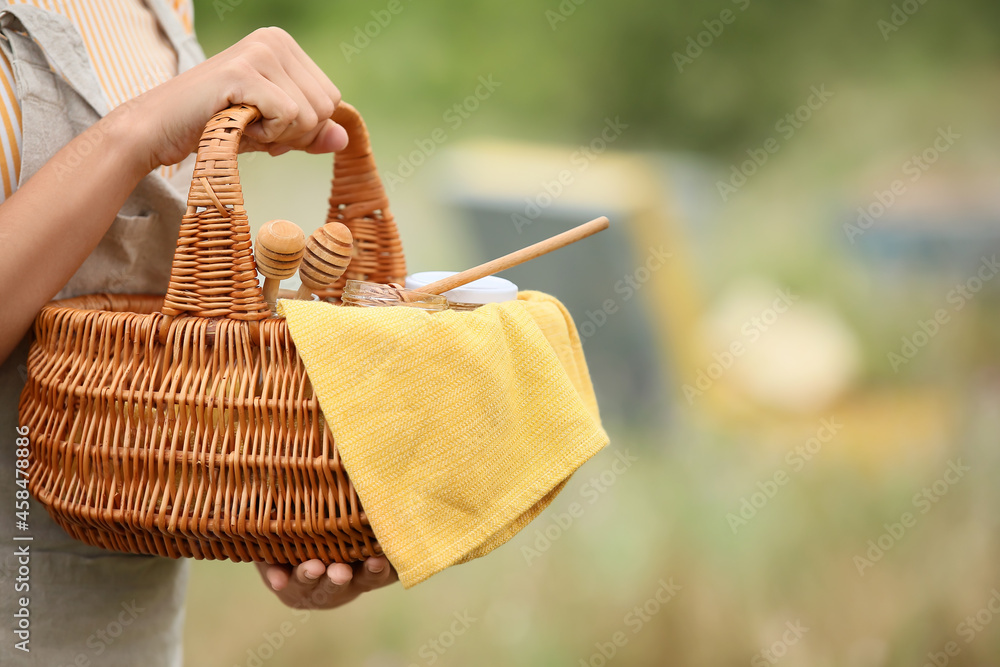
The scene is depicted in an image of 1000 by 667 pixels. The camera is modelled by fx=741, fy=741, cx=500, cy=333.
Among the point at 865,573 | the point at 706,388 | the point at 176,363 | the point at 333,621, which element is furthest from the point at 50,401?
the point at 865,573

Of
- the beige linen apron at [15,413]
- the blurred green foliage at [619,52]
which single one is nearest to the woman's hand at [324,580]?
the beige linen apron at [15,413]

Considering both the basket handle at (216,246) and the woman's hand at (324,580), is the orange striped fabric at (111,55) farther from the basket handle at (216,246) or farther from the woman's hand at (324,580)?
the woman's hand at (324,580)

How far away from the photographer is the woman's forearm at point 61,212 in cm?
48

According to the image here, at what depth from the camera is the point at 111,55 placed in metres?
0.66

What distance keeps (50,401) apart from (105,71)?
314 mm

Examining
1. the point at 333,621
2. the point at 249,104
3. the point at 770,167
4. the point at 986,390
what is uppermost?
the point at 249,104

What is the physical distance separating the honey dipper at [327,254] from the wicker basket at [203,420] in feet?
0.20

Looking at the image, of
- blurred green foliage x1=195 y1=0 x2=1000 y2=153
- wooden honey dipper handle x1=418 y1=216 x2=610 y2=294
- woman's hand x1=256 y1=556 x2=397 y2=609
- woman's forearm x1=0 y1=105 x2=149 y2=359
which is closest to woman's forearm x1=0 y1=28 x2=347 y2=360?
woman's forearm x1=0 y1=105 x2=149 y2=359

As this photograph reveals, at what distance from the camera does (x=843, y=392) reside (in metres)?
1.50

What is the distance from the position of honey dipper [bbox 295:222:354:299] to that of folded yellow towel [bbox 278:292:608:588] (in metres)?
0.09

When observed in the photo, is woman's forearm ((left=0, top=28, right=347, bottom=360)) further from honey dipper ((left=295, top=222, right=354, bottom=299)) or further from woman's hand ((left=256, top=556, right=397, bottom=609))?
woman's hand ((left=256, top=556, right=397, bottom=609))

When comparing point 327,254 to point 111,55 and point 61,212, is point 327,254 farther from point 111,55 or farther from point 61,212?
point 111,55

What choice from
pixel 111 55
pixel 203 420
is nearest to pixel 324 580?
pixel 203 420

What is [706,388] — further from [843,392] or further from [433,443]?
[433,443]
